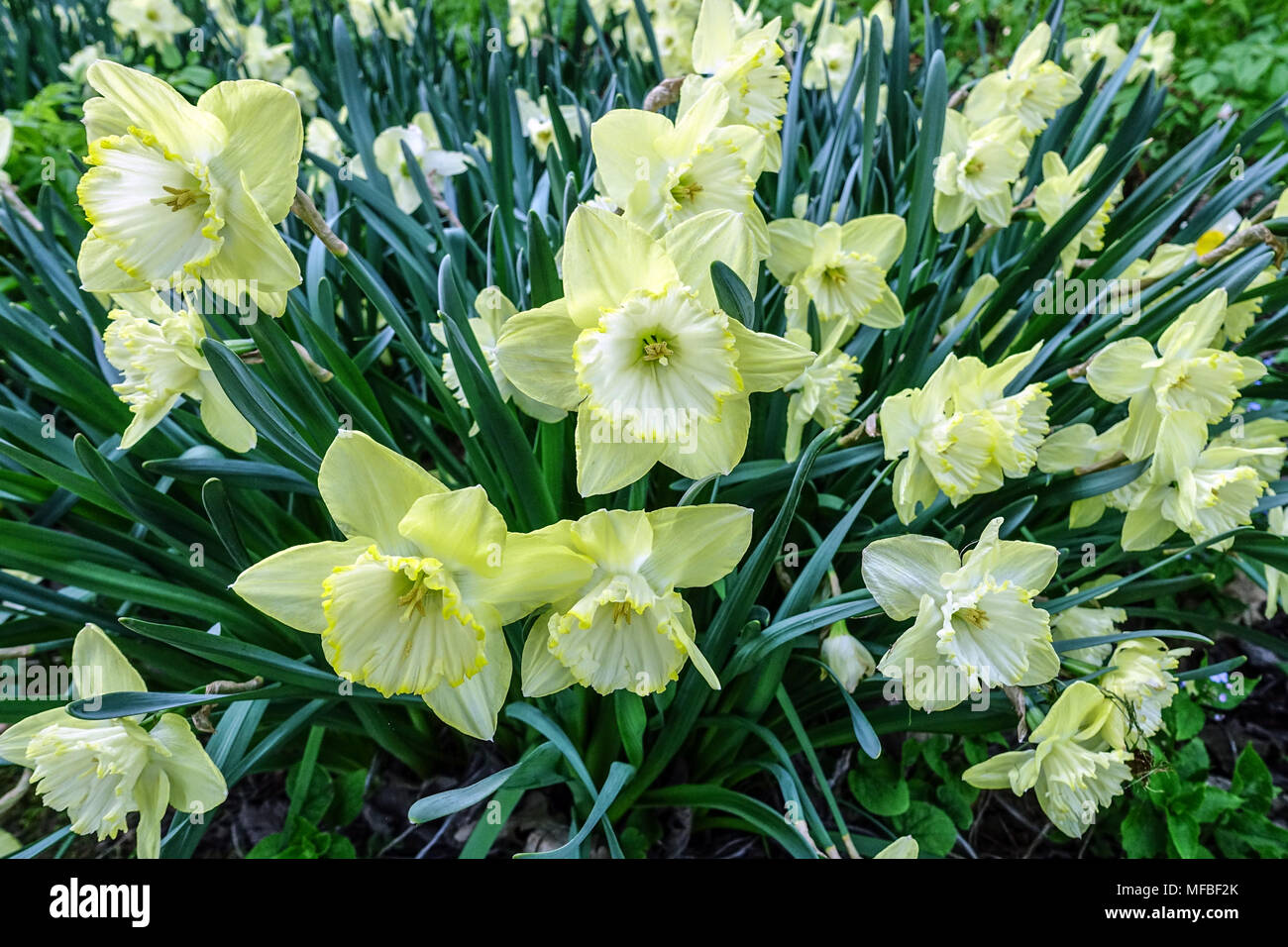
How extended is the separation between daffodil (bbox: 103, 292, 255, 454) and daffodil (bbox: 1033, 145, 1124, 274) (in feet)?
4.70

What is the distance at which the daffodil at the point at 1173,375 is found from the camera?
3.92ft

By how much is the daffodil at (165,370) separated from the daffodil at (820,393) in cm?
81

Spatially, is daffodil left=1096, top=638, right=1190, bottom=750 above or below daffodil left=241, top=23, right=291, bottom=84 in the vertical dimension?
below

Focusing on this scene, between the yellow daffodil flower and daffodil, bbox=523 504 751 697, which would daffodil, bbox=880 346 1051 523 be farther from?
the yellow daffodil flower

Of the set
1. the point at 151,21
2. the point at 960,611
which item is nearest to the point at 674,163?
the point at 960,611

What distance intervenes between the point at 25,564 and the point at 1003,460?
4.34 feet

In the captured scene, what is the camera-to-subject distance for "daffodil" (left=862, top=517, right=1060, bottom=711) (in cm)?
103

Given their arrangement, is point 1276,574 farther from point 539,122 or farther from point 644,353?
point 539,122

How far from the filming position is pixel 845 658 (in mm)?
1176

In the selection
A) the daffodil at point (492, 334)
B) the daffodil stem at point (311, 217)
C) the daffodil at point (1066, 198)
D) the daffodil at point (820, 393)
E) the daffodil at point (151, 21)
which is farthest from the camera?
the daffodil at point (151, 21)

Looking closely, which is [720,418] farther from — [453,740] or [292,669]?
[453,740]

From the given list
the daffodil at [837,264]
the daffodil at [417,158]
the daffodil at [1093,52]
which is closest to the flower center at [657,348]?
the daffodil at [837,264]

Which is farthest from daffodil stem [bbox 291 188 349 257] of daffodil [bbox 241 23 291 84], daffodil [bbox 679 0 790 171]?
daffodil [bbox 241 23 291 84]

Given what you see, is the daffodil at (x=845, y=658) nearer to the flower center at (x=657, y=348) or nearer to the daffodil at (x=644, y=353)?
the daffodil at (x=644, y=353)
